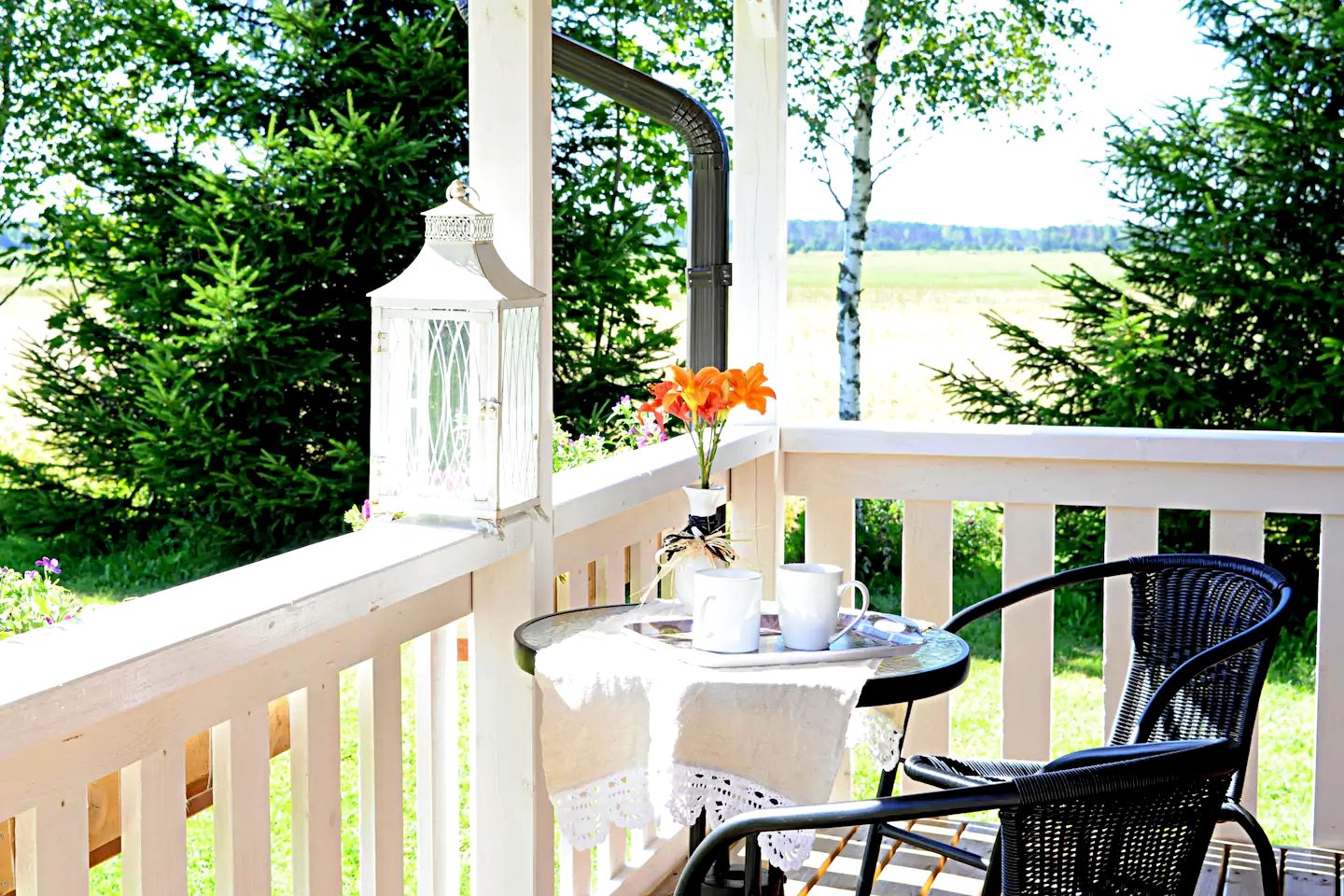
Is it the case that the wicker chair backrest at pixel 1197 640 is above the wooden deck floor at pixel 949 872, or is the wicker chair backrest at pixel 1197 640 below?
above

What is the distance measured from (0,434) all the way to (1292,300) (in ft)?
21.7

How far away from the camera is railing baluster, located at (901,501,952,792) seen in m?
3.25

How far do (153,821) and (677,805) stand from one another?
62 cm

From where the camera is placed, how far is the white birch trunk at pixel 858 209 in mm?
6605

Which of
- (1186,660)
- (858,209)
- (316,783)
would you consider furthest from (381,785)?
(858,209)

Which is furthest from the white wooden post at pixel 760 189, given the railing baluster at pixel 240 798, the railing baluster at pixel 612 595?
the railing baluster at pixel 240 798

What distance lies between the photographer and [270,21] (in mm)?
7184

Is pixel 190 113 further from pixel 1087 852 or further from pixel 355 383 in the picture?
pixel 1087 852

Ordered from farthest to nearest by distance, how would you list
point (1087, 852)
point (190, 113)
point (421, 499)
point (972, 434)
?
point (190, 113)
point (972, 434)
point (421, 499)
point (1087, 852)

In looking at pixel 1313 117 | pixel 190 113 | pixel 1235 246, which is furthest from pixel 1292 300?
pixel 190 113

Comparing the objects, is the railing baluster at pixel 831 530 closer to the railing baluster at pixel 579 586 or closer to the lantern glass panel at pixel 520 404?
the railing baluster at pixel 579 586

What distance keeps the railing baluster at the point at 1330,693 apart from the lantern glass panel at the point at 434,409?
1984 millimetres

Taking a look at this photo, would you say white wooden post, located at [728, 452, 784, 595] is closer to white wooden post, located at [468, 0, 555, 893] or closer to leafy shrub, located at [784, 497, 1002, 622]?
white wooden post, located at [468, 0, 555, 893]

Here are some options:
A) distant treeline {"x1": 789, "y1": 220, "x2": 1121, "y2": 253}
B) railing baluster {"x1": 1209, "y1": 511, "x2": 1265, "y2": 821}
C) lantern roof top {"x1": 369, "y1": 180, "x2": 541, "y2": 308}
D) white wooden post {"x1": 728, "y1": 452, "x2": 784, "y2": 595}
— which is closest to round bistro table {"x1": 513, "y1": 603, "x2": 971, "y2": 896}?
lantern roof top {"x1": 369, "y1": 180, "x2": 541, "y2": 308}
